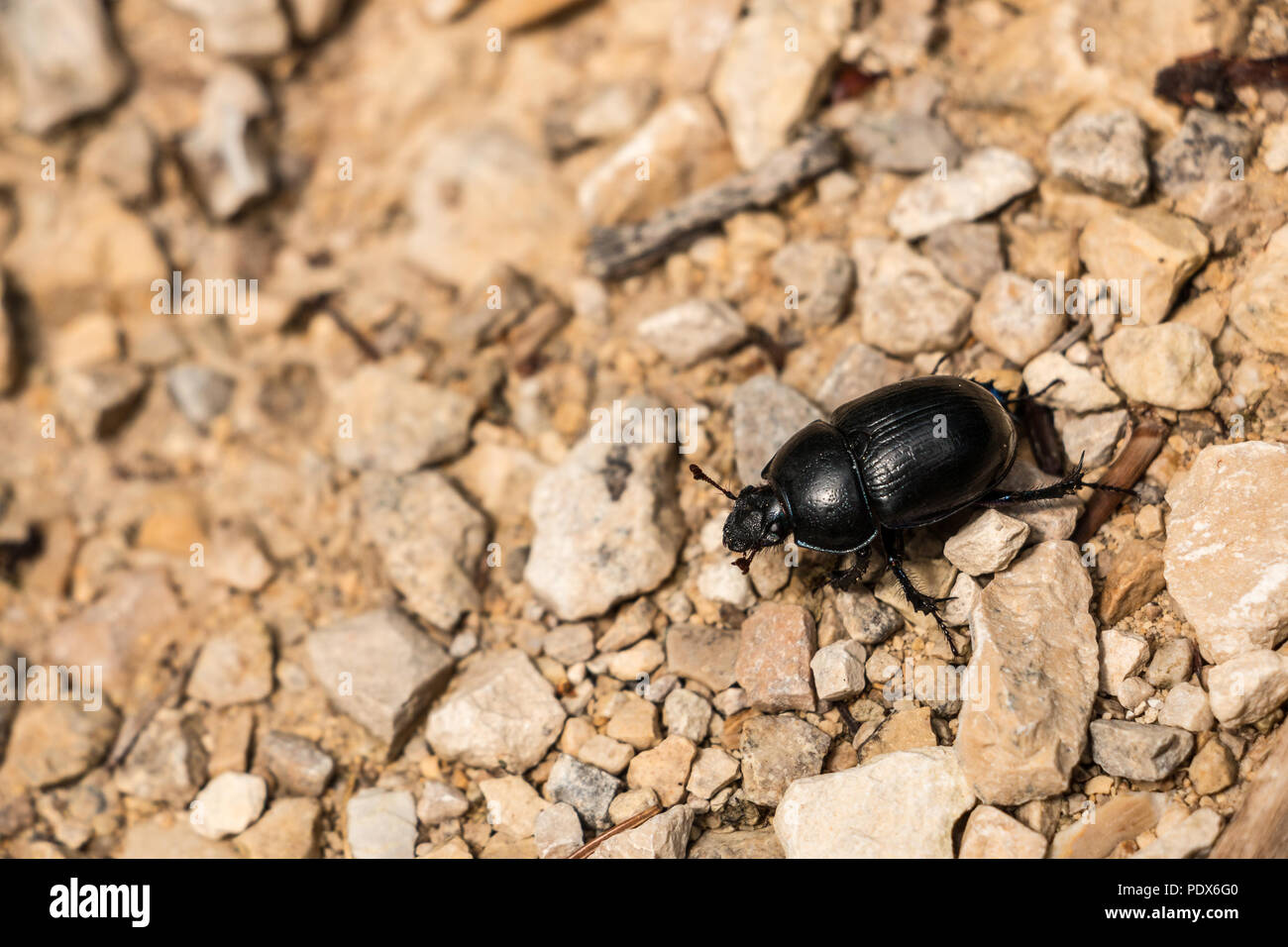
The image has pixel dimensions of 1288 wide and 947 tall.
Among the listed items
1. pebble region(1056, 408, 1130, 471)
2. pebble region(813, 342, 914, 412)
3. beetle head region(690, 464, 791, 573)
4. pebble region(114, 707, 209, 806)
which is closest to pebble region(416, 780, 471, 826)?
pebble region(114, 707, 209, 806)

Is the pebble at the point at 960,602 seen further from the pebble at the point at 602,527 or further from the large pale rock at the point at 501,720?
the large pale rock at the point at 501,720

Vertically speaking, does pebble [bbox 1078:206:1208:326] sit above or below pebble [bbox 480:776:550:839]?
above

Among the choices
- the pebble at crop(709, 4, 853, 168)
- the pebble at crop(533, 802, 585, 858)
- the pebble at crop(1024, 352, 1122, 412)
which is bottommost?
the pebble at crop(533, 802, 585, 858)

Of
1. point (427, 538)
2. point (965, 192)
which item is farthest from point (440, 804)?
point (965, 192)

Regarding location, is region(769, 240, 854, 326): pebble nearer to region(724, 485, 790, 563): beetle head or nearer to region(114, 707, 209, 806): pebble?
region(724, 485, 790, 563): beetle head

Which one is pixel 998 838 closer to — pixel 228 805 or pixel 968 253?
pixel 968 253

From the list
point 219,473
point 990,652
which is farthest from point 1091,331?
point 219,473
